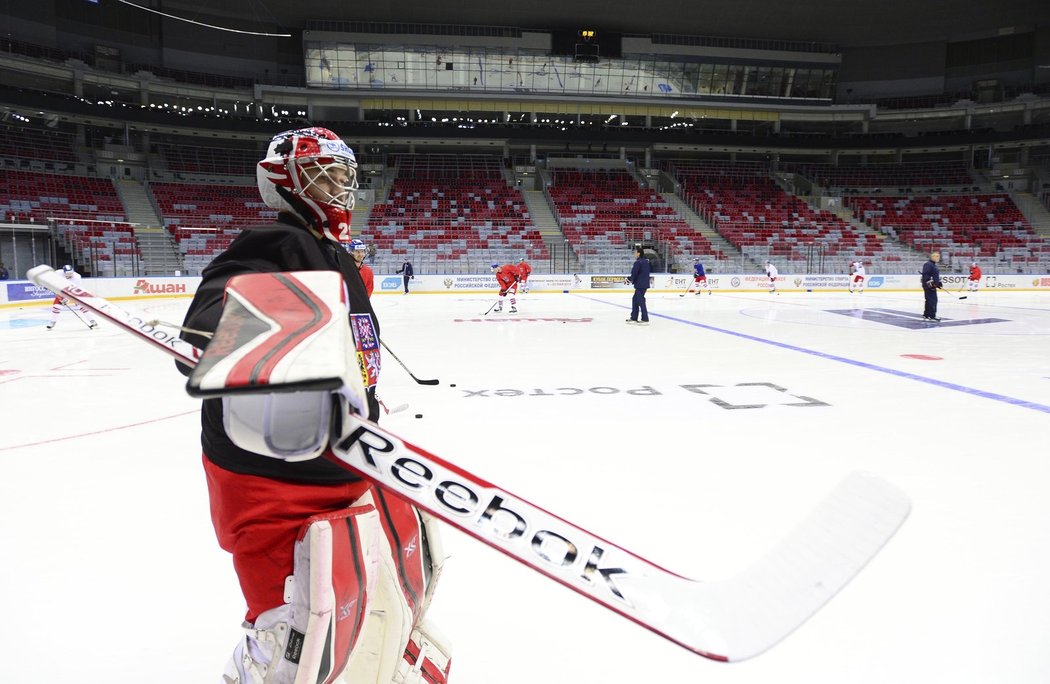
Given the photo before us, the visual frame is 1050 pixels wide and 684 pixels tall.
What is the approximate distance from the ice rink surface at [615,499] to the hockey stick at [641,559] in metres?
0.90

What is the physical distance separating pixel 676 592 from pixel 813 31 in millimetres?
40747

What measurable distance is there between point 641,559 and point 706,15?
121ft

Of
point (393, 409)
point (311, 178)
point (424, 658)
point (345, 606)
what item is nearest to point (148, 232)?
point (393, 409)

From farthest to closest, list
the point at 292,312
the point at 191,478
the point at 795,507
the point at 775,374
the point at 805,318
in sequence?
the point at 805,318 → the point at 775,374 → the point at 191,478 → the point at 795,507 → the point at 292,312

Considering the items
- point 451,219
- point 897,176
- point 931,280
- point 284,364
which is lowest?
point 931,280

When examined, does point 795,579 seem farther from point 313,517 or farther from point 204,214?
point 204,214

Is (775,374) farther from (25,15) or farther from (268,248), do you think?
(25,15)

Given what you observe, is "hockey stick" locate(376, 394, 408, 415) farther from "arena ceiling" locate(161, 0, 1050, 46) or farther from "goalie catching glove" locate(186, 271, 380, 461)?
"arena ceiling" locate(161, 0, 1050, 46)

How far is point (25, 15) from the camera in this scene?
2791 centimetres

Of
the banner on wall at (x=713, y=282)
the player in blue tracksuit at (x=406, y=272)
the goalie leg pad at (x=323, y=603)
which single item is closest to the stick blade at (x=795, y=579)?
the goalie leg pad at (x=323, y=603)

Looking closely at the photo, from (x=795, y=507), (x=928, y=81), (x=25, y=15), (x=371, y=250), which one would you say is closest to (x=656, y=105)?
(x=928, y=81)

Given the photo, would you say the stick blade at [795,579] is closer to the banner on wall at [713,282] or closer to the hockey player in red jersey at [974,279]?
the banner on wall at [713,282]

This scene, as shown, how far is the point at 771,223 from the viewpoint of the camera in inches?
1245

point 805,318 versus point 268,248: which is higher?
point 268,248
